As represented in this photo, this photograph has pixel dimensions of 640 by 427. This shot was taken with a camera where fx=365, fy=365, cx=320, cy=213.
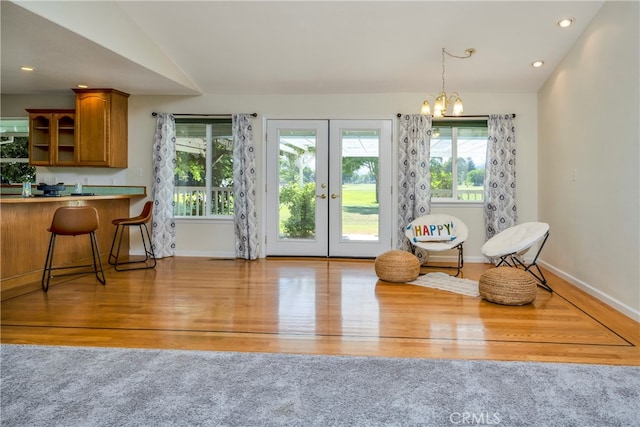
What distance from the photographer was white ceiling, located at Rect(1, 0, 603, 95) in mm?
3592

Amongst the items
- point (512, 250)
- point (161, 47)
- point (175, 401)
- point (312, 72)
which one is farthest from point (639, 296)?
point (161, 47)

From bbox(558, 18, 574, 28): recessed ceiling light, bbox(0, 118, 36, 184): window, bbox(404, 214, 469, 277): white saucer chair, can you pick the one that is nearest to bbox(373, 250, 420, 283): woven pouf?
bbox(404, 214, 469, 277): white saucer chair

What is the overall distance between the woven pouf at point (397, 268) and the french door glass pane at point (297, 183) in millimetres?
1719

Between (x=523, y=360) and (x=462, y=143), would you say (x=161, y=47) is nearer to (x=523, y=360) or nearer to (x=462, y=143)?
(x=462, y=143)

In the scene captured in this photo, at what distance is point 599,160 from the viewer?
3529 millimetres

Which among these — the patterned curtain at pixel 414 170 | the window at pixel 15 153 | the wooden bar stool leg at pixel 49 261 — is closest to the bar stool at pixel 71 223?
the wooden bar stool leg at pixel 49 261

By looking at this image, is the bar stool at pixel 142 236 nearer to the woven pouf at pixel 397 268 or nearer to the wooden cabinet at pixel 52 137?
the wooden cabinet at pixel 52 137

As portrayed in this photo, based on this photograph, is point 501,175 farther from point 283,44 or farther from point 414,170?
point 283,44

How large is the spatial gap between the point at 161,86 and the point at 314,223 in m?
2.87

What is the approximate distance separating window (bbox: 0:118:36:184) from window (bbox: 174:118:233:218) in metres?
2.35

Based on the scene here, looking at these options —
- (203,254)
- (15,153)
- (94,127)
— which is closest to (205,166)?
(203,254)

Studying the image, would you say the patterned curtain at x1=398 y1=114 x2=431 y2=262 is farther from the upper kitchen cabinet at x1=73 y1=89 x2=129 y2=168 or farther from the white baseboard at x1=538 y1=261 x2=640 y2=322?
the upper kitchen cabinet at x1=73 y1=89 x2=129 y2=168

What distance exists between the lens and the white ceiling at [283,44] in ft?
11.8

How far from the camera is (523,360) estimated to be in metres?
2.11
